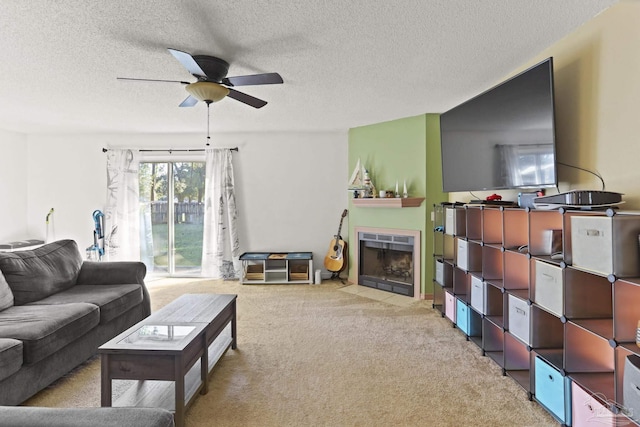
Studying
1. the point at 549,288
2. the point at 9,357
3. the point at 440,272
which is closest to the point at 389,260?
the point at 440,272

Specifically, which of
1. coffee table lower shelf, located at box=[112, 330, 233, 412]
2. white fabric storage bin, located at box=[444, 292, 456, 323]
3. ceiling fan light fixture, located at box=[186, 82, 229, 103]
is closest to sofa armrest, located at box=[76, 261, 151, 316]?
coffee table lower shelf, located at box=[112, 330, 233, 412]

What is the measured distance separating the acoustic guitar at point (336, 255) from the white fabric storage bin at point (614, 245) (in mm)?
3639

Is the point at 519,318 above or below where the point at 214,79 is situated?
below

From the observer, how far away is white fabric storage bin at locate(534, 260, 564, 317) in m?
1.88

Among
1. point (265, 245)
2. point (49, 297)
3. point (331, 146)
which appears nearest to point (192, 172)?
point (265, 245)

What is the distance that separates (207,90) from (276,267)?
3.35 m

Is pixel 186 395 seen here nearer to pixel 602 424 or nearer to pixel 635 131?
pixel 602 424

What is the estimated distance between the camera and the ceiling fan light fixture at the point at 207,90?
2.46 m

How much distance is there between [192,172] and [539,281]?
16.3ft

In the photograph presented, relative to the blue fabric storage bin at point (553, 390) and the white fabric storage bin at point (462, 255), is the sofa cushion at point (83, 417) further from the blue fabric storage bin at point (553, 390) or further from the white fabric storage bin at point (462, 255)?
the white fabric storage bin at point (462, 255)

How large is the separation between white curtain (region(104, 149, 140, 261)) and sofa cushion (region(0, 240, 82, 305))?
207cm

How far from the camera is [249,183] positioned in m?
5.48

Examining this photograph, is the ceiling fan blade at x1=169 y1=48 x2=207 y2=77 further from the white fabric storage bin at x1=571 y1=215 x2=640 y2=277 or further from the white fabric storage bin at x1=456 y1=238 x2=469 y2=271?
the white fabric storage bin at x1=456 y1=238 x2=469 y2=271

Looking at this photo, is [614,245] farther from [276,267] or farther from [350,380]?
[276,267]
